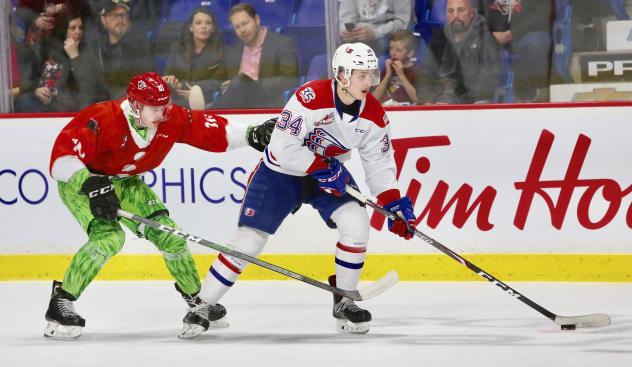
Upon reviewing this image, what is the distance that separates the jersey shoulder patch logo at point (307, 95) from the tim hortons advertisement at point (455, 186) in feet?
5.07

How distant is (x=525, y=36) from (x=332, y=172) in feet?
6.61

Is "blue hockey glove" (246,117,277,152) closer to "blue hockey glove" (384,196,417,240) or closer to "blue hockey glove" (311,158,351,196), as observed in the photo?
"blue hockey glove" (311,158,351,196)

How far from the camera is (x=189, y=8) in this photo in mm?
6641

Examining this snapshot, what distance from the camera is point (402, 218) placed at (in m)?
4.84

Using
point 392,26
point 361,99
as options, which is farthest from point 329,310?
point 392,26

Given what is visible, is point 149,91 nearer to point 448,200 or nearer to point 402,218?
point 402,218

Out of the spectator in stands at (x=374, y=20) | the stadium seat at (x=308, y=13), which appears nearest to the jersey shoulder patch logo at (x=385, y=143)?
the spectator in stands at (x=374, y=20)

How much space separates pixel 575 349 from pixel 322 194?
3.64 ft

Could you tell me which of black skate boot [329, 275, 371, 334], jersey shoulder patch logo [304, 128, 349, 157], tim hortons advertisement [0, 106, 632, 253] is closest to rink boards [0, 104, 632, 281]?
tim hortons advertisement [0, 106, 632, 253]

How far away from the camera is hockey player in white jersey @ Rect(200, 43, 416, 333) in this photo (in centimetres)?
469

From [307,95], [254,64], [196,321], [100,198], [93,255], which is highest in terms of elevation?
[307,95]

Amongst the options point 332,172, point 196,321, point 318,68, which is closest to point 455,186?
point 318,68

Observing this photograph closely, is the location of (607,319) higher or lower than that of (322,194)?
lower

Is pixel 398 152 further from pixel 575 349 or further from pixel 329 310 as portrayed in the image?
pixel 575 349
